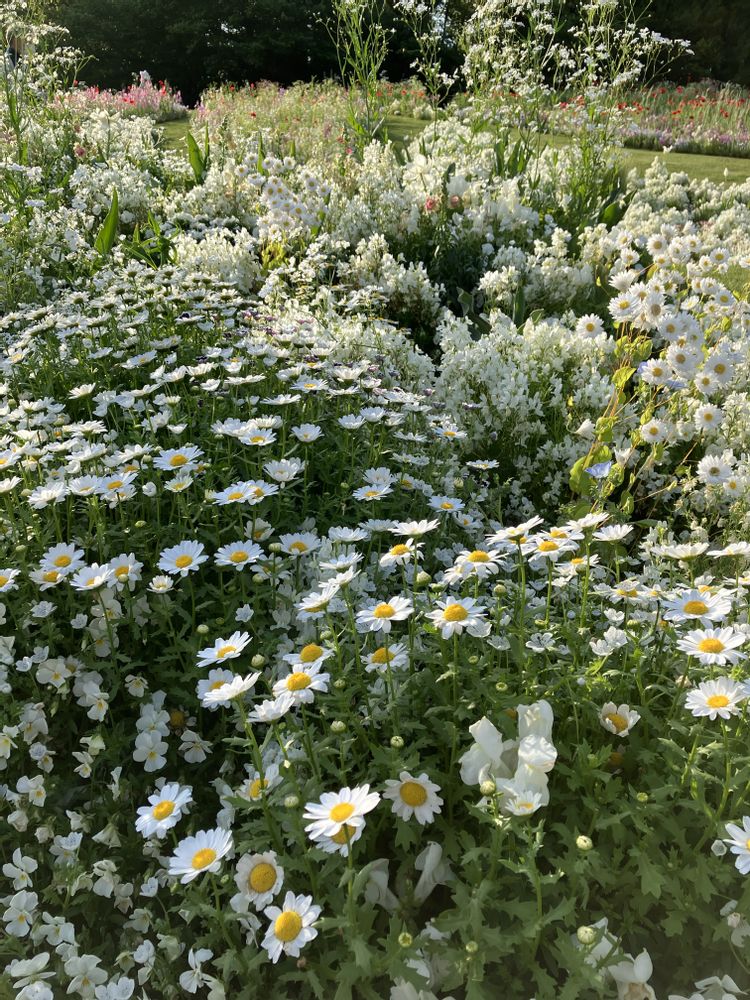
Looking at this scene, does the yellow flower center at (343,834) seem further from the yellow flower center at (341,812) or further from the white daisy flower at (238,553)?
the white daisy flower at (238,553)

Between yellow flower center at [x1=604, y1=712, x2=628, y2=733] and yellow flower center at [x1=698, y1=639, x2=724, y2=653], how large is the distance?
0.83 ft

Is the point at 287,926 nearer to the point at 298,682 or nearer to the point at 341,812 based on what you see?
the point at 341,812

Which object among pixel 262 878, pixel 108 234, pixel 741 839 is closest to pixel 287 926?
pixel 262 878

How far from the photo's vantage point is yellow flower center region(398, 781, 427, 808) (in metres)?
1.60

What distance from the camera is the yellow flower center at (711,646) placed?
1.66 metres

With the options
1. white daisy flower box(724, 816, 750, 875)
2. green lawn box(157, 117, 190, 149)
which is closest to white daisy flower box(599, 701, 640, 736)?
white daisy flower box(724, 816, 750, 875)

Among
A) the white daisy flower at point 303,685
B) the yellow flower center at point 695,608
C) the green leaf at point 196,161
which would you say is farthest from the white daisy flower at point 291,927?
the green leaf at point 196,161

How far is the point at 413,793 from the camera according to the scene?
5.25ft

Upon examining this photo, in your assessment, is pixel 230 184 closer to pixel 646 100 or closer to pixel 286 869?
pixel 286 869

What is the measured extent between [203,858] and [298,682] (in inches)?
14.7

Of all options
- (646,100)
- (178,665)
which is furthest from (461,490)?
(646,100)

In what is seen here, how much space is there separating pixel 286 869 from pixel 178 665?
0.98 m

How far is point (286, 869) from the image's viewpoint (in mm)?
1583

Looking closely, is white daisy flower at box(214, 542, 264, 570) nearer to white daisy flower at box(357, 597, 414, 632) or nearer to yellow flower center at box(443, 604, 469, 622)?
white daisy flower at box(357, 597, 414, 632)
